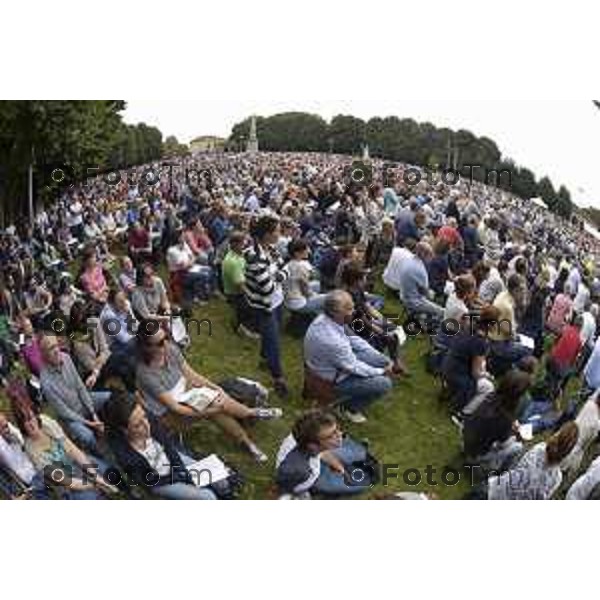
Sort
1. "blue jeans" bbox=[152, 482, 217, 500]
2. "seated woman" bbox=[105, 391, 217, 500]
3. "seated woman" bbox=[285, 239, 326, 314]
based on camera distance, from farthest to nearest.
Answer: "seated woman" bbox=[285, 239, 326, 314], "blue jeans" bbox=[152, 482, 217, 500], "seated woman" bbox=[105, 391, 217, 500]

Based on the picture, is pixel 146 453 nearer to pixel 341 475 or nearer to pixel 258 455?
pixel 258 455

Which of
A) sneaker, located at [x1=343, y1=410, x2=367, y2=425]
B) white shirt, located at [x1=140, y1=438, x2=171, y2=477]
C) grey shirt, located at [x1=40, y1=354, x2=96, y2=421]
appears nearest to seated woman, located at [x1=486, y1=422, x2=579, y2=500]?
sneaker, located at [x1=343, y1=410, x2=367, y2=425]

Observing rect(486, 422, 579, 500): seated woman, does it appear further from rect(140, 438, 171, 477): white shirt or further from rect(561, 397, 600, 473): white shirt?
rect(140, 438, 171, 477): white shirt

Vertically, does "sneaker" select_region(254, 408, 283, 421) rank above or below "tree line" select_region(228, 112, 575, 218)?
below

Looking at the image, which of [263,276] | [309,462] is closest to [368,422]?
[309,462]

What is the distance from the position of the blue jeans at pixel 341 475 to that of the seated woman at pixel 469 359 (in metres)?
1.05

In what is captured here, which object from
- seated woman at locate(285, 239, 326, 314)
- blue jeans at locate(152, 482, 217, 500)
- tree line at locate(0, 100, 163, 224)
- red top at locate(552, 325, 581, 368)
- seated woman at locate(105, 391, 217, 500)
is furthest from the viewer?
red top at locate(552, 325, 581, 368)

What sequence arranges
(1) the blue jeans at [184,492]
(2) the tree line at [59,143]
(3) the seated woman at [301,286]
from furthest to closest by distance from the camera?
(3) the seated woman at [301,286]
(1) the blue jeans at [184,492]
(2) the tree line at [59,143]

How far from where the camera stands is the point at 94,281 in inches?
421

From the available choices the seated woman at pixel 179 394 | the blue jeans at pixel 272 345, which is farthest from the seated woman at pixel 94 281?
the blue jeans at pixel 272 345

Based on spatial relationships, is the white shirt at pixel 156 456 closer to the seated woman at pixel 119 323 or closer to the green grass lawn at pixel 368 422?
the green grass lawn at pixel 368 422

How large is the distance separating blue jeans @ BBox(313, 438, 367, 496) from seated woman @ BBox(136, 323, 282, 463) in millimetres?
572

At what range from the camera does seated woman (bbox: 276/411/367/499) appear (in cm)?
1055

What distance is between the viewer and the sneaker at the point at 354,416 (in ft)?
35.4
